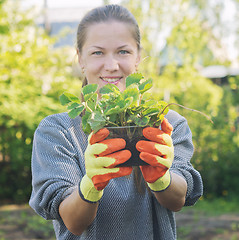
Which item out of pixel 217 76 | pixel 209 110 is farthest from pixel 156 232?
pixel 217 76

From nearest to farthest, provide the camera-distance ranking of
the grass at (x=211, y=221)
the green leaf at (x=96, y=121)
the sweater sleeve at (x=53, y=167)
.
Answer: the green leaf at (x=96, y=121) → the sweater sleeve at (x=53, y=167) → the grass at (x=211, y=221)

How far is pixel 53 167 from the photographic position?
173 centimetres

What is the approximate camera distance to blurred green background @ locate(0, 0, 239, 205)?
5.73 m

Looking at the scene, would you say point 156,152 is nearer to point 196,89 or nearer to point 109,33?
point 109,33

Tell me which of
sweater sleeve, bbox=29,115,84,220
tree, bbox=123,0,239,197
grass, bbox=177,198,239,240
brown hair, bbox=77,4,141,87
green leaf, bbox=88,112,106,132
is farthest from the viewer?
tree, bbox=123,0,239,197

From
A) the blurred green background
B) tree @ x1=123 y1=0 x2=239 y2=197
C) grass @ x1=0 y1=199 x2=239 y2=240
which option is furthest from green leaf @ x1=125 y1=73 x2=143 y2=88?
tree @ x1=123 y1=0 x2=239 y2=197

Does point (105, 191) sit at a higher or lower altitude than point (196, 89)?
lower

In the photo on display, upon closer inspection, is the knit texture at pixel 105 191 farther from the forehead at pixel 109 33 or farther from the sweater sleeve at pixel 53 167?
the forehead at pixel 109 33

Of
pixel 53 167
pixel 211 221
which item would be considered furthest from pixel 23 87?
pixel 53 167

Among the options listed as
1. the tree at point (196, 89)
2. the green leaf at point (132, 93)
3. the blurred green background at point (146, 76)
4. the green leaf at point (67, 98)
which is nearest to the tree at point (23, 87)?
the blurred green background at point (146, 76)

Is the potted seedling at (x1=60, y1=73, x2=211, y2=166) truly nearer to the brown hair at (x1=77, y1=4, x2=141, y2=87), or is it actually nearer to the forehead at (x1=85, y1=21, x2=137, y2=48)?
the forehead at (x1=85, y1=21, x2=137, y2=48)

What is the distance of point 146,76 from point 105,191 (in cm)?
750

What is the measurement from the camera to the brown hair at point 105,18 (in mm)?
1939

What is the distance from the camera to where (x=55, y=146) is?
1.77 metres
